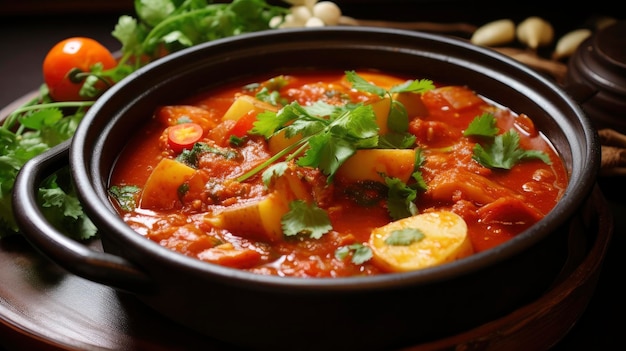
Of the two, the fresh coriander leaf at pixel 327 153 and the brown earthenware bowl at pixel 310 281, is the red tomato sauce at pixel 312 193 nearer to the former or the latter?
the fresh coriander leaf at pixel 327 153

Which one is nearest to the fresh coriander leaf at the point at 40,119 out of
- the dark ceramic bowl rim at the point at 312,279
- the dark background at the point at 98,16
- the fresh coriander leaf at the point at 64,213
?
the dark ceramic bowl rim at the point at 312,279

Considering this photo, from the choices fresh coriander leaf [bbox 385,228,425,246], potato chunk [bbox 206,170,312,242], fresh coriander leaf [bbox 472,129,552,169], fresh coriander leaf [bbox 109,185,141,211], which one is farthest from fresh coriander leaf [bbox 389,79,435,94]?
fresh coriander leaf [bbox 109,185,141,211]

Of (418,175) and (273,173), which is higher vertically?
(273,173)

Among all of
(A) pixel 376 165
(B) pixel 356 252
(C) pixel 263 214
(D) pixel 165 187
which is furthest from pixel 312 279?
(D) pixel 165 187

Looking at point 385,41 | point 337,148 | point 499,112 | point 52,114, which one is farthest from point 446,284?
point 52,114

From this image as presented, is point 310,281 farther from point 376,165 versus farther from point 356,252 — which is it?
point 376,165

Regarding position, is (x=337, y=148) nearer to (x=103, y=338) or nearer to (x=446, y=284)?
(x=446, y=284)
